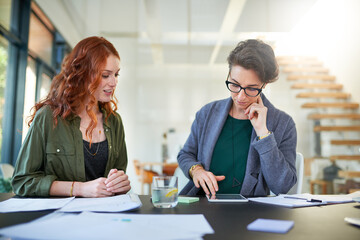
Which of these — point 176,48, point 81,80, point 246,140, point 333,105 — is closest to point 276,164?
point 246,140

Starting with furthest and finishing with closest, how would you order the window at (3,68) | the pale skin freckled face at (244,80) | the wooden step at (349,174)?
the wooden step at (349,174)
the window at (3,68)
the pale skin freckled face at (244,80)

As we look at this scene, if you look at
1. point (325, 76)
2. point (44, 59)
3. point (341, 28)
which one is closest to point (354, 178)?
point (325, 76)

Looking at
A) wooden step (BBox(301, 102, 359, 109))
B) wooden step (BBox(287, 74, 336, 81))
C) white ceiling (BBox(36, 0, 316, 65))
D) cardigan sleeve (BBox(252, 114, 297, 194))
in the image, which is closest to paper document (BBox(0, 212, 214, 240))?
cardigan sleeve (BBox(252, 114, 297, 194))

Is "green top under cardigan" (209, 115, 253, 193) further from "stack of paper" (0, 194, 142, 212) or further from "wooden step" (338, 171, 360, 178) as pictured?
"wooden step" (338, 171, 360, 178)

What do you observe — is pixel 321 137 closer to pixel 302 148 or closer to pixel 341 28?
pixel 302 148

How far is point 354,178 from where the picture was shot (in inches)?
169

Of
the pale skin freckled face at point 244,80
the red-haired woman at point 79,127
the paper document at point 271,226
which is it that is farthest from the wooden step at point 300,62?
the paper document at point 271,226

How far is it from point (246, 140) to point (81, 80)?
2.95 feet

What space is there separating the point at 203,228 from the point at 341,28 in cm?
485

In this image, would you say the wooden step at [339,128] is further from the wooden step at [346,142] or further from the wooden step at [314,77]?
the wooden step at [314,77]

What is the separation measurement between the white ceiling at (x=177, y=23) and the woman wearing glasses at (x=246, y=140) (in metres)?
3.94

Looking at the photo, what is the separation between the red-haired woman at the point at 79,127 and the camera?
1389mm

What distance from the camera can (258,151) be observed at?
1409mm

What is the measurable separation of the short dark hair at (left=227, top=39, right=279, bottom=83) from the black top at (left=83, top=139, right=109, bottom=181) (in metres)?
0.77
